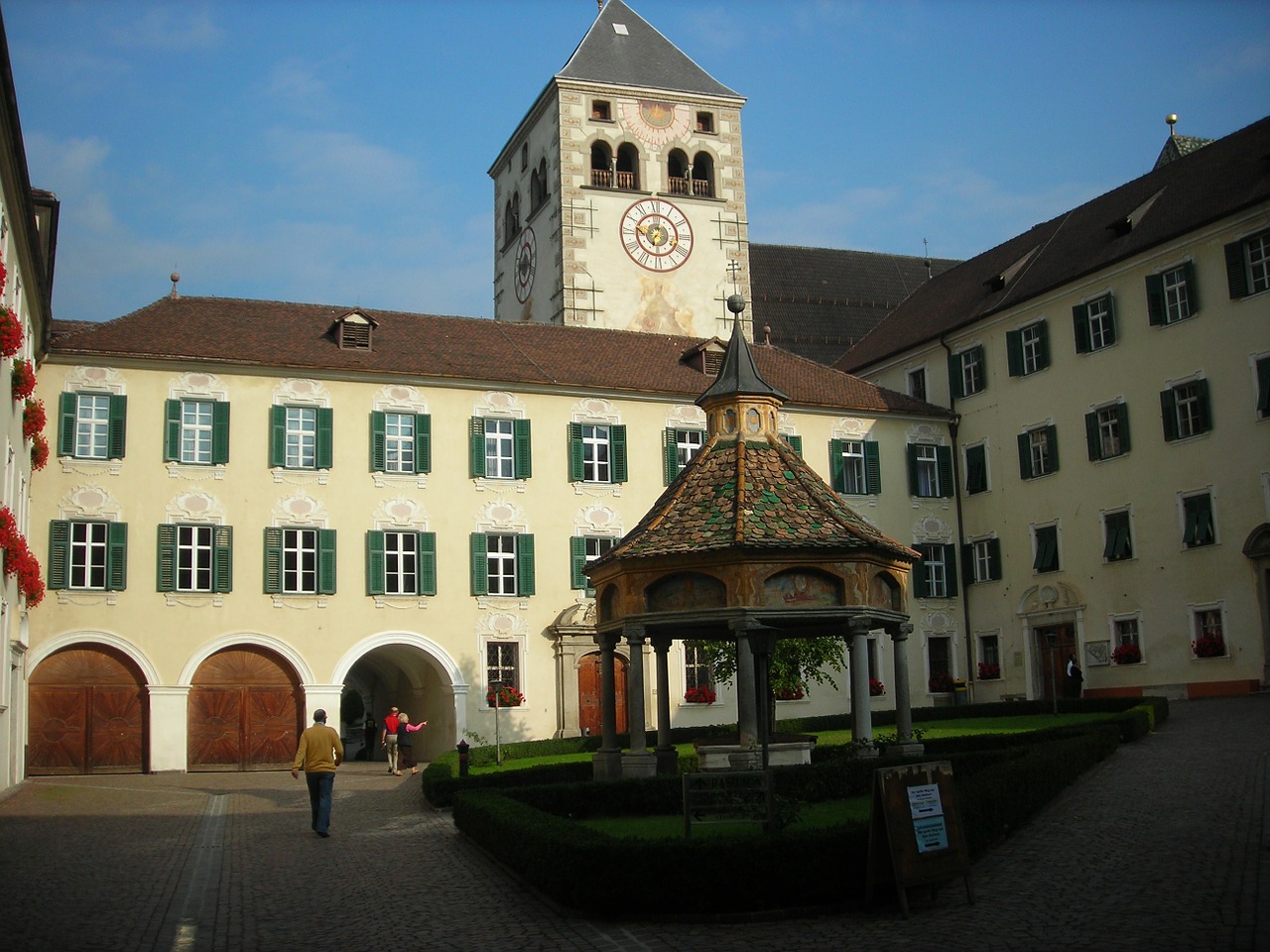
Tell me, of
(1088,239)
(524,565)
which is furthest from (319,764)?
(1088,239)

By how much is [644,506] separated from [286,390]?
32.6ft

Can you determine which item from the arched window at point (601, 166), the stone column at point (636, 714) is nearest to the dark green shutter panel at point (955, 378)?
the arched window at point (601, 166)

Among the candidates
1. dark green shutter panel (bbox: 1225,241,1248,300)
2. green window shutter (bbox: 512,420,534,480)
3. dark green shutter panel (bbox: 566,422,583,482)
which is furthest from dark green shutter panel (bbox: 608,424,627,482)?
dark green shutter panel (bbox: 1225,241,1248,300)

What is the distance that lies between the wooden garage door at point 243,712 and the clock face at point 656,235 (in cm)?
2443

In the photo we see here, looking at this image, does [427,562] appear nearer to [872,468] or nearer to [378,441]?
[378,441]

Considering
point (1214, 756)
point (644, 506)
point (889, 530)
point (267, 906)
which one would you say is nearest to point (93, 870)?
point (267, 906)

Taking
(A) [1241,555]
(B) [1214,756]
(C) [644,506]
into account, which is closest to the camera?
(B) [1214,756]

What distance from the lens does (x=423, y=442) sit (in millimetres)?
39312

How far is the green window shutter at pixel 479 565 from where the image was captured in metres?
39.1

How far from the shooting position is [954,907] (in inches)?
537

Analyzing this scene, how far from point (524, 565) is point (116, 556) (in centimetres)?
1008

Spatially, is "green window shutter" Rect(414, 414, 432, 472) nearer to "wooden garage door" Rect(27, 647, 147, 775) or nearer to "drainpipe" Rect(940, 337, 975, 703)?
"wooden garage door" Rect(27, 647, 147, 775)

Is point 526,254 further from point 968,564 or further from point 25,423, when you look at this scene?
point 25,423

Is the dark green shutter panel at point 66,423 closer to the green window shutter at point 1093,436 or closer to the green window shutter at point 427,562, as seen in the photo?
the green window shutter at point 427,562
